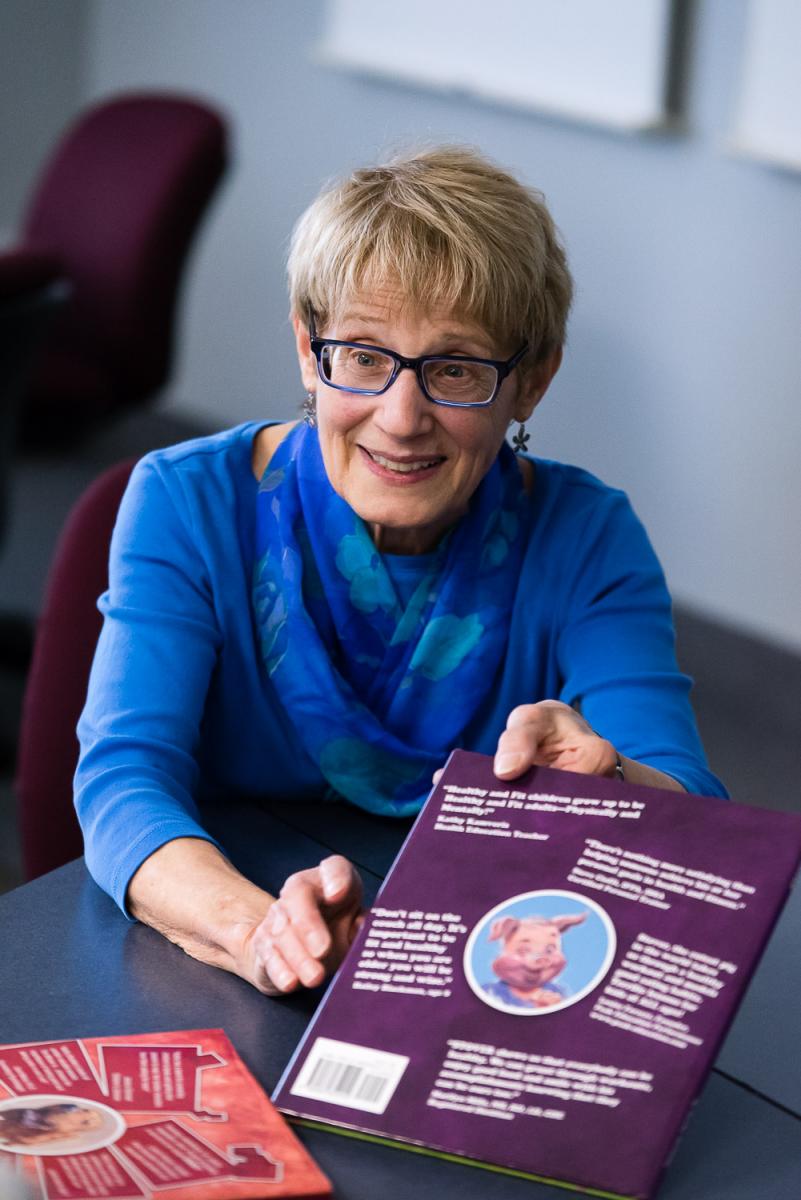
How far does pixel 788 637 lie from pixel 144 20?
311 cm

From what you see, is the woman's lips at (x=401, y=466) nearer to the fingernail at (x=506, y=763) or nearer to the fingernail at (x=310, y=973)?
the fingernail at (x=506, y=763)

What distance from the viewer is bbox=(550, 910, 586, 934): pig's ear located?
3.63ft

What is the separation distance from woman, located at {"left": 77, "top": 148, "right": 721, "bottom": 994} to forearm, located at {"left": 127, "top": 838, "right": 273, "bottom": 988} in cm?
2

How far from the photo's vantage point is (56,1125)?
1.01 meters

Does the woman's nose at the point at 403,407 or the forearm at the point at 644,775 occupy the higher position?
the woman's nose at the point at 403,407

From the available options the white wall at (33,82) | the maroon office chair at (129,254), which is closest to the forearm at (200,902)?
the maroon office chair at (129,254)

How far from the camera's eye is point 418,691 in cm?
162

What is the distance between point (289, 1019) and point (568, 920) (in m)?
0.24

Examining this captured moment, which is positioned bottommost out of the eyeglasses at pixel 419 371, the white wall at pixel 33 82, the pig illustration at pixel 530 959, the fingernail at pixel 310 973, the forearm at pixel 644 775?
the fingernail at pixel 310 973

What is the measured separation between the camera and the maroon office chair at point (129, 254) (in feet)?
12.7

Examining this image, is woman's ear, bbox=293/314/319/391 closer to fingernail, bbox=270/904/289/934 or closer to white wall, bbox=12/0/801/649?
fingernail, bbox=270/904/289/934

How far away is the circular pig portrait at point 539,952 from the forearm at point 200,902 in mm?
211

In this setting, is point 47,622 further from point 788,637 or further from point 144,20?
point 144,20

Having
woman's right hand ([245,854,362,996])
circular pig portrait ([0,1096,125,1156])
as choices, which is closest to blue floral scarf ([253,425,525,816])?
woman's right hand ([245,854,362,996])
